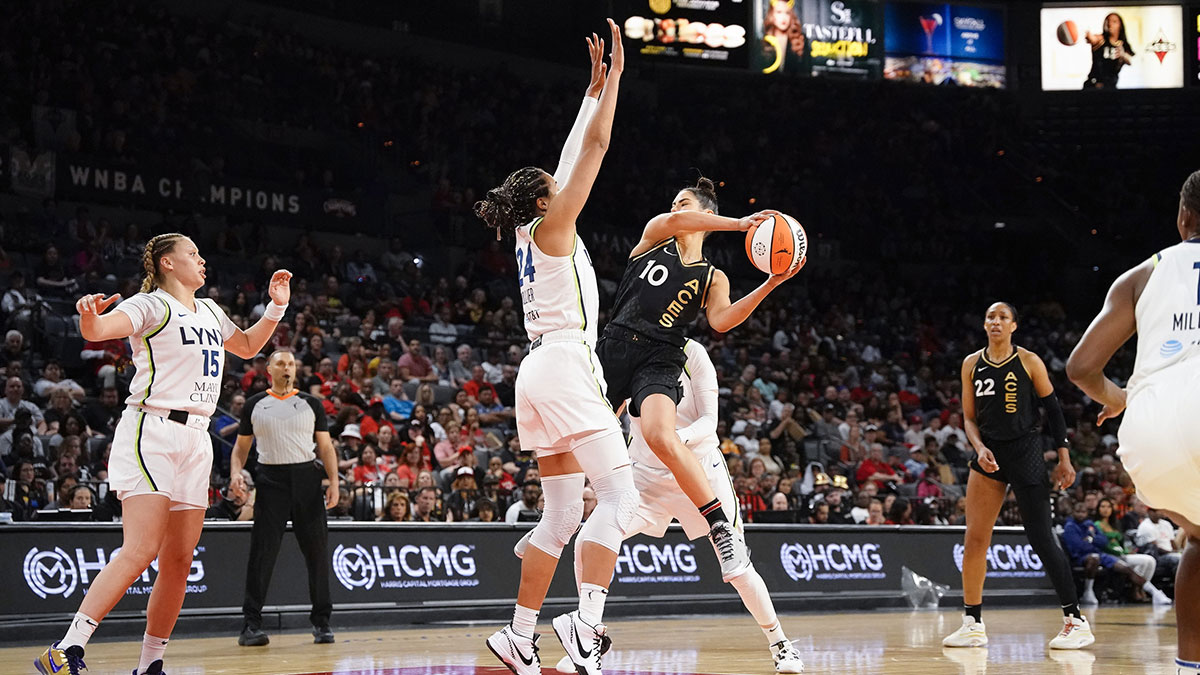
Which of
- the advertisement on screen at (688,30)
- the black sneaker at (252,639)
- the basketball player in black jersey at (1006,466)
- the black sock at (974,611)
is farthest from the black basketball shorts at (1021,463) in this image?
the advertisement on screen at (688,30)

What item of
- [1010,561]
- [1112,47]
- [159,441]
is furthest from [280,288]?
[1112,47]

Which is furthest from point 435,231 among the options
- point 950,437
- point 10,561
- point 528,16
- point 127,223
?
point 10,561

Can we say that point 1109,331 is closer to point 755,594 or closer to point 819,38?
point 755,594

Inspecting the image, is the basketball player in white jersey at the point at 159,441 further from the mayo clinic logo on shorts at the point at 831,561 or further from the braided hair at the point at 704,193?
the mayo clinic logo on shorts at the point at 831,561

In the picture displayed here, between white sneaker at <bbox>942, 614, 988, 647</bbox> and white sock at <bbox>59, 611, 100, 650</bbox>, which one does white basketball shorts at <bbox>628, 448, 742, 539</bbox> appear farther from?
white sock at <bbox>59, 611, 100, 650</bbox>

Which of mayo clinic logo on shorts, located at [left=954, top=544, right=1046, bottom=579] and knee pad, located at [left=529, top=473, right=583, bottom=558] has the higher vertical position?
knee pad, located at [left=529, top=473, right=583, bottom=558]

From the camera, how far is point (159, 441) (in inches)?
221

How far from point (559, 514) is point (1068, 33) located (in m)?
24.7

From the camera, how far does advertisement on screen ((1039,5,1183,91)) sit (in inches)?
1035

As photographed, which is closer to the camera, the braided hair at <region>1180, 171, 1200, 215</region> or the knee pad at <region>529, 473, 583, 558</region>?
the braided hair at <region>1180, 171, 1200, 215</region>

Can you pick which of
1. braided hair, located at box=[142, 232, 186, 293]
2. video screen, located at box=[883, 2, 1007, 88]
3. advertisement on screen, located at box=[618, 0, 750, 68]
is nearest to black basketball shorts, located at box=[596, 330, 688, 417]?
braided hair, located at box=[142, 232, 186, 293]

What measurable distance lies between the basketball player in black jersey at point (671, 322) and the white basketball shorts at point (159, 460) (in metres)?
1.99

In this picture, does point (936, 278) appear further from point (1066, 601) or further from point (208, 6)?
point (1066, 601)

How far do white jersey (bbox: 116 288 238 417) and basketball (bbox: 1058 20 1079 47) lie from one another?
24.9 metres
